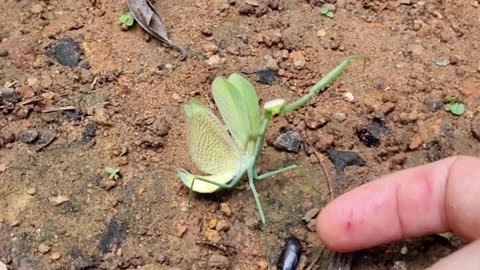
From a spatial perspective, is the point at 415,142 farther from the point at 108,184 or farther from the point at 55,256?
the point at 55,256

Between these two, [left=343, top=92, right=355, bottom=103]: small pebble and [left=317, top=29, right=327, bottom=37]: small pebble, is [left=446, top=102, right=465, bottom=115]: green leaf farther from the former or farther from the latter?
[left=317, top=29, right=327, bottom=37]: small pebble

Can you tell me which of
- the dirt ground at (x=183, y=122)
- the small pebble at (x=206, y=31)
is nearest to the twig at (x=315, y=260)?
the dirt ground at (x=183, y=122)

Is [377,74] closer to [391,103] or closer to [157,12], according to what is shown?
[391,103]

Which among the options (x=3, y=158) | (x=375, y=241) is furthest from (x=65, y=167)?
(x=375, y=241)

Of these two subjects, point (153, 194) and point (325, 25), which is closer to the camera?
point (153, 194)

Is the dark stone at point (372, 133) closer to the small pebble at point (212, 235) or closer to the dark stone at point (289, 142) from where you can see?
the dark stone at point (289, 142)

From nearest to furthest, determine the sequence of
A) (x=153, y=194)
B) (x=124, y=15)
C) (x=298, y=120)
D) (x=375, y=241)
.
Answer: (x=375, y=241), (x=153, y=194), (x=298, y=120), (x=124, y=15)
